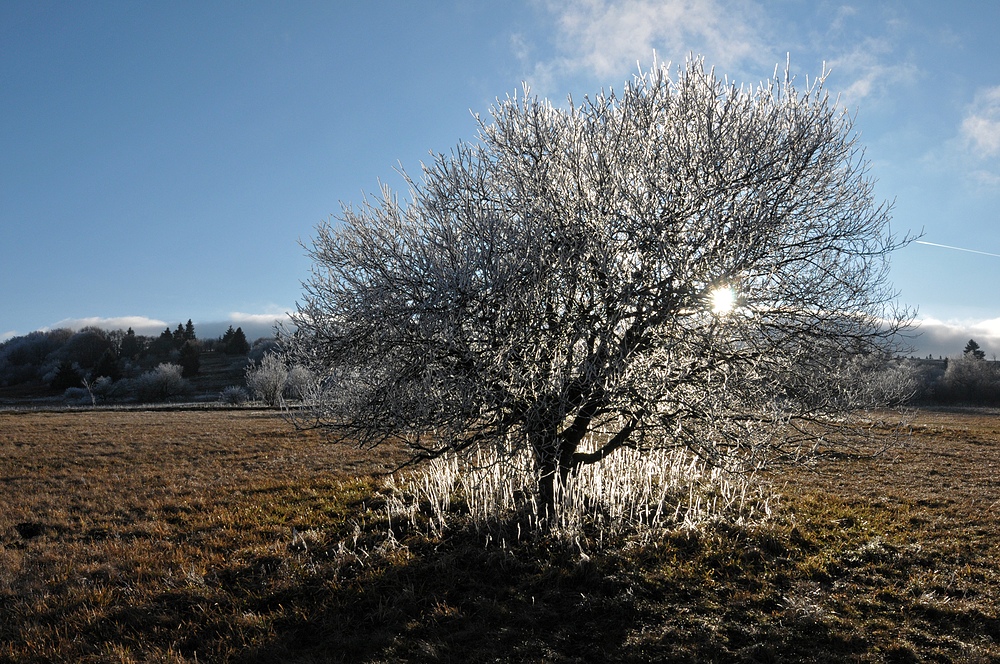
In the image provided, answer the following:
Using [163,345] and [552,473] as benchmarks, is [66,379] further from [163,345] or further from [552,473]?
[552,473]

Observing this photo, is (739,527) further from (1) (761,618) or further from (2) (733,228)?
(2) (733,228)

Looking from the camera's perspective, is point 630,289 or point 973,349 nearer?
point 630,289

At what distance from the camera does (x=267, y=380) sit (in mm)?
48875

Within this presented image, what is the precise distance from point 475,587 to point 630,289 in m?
4.43

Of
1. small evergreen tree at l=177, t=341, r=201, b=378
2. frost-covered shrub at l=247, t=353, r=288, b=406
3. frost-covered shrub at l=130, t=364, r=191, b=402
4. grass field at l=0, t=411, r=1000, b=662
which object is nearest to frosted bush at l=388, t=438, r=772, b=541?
grass field at l=0, t=411, r=1000, b=662

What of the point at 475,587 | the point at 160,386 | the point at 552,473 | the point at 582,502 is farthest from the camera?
the point at 160,386

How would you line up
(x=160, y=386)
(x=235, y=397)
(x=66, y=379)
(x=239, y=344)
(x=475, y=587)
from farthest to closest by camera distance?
1. (x=239, y=344)
2. (x=66, y=379)
3. (x=160, y=386)
4. (x=235, y=397)
5. (x=475, y=587)

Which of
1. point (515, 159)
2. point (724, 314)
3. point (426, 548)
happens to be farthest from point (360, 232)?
point (724, 314)

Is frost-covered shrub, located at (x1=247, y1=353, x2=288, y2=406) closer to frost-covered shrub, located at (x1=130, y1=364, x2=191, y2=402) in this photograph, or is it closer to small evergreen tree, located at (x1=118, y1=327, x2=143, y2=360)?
frost-covered shrub, located at (x1=130, y1=364, x2=191, y2=402)

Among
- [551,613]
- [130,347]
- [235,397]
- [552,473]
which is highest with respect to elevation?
[130,347]

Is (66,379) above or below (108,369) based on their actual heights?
below

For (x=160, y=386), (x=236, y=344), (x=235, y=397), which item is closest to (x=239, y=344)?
(x=236, y=344)

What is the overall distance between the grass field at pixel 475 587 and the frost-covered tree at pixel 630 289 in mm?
1729

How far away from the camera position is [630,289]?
23.5 feet
